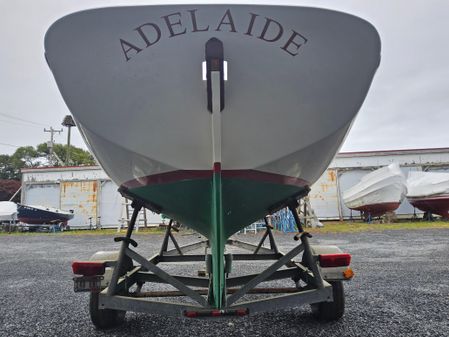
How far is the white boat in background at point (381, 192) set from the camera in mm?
14414

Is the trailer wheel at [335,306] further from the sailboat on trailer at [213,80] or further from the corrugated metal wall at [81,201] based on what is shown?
the corrugated metal wall at [81,201]

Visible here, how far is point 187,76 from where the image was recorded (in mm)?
1630

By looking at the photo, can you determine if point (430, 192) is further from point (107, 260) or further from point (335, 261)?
point (107, 260)

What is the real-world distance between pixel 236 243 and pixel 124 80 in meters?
2.99

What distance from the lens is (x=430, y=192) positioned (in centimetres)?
1427

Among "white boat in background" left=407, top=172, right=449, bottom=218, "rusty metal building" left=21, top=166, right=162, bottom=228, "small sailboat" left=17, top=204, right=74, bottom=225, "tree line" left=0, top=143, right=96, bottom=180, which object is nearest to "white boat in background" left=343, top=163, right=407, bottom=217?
"white boat in background" left=407, top=172, right=449, bottom=218

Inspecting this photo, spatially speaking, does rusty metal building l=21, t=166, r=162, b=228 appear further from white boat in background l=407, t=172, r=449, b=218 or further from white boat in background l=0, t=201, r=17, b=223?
white boat in background l=407, t=172, r=449, b=218

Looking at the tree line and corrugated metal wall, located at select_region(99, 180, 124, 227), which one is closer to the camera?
corrugated metal wall, located at select_region(99, 180, 124, 227)

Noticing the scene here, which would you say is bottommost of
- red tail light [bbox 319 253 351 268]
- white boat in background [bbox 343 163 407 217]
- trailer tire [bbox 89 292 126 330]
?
trailer tire [bbox 89 292 126 330]

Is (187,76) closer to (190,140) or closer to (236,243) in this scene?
(190,140)

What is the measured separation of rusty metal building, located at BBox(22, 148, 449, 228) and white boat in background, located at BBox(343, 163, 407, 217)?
5.22ft

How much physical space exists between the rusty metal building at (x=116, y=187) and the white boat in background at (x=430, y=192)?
4.07 ft

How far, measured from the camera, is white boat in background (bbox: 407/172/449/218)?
1417 cm

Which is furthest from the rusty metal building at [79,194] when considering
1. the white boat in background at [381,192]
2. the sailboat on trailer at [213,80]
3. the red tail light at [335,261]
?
the sailboat on trailer at [213,80]
